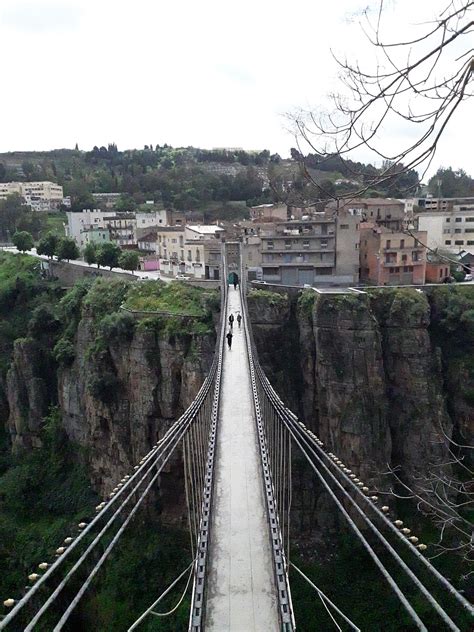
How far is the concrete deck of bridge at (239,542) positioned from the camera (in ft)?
14.6

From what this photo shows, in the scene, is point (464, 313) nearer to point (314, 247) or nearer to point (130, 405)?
point (314, 247)

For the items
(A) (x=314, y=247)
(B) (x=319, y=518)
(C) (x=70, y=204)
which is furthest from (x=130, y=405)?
(C) (x=70, y=204)

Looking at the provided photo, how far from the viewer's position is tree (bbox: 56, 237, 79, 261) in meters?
30.0

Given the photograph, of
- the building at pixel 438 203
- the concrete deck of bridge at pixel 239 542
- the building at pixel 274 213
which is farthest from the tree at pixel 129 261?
the concrete deck of bridge at pixel 239 542

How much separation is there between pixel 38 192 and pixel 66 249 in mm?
36472

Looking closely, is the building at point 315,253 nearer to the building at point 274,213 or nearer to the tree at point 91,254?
the building at point 274,213

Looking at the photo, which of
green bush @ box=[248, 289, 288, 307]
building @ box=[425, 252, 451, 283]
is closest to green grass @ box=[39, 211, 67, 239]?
green bush @ box=[248, 289, 288, 307]

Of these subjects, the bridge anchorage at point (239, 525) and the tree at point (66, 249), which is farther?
the tree at point (66, 249)

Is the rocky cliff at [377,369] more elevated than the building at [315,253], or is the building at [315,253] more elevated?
the building at [315,253]

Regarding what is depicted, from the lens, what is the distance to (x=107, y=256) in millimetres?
28594

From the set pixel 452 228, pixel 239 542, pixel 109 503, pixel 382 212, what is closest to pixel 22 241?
pixel 382 212

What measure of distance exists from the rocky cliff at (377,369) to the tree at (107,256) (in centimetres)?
1172

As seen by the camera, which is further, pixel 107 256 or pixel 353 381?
pixel 107 256

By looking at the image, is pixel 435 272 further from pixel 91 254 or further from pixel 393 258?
pixel 91 254
